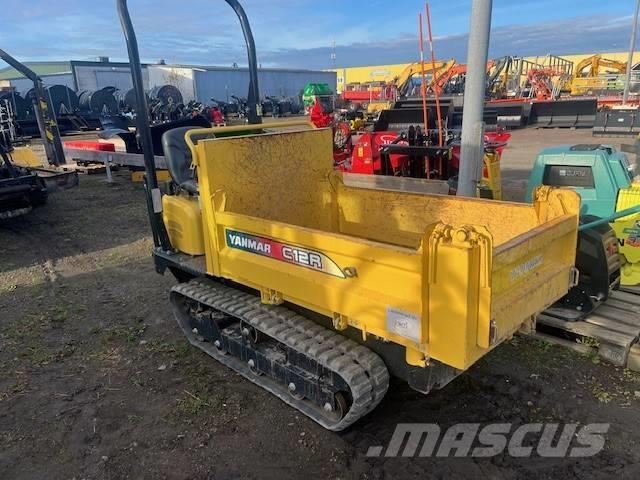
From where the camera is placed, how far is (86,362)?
393 centimetres

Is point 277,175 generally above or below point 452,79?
below

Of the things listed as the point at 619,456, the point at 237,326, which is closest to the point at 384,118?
the point at 237,326

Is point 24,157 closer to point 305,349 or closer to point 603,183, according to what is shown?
point 305,349

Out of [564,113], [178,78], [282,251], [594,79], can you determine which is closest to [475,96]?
[282,251]

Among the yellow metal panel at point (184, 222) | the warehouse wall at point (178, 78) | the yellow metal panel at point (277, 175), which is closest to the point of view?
the yellow metal panel at point (277, 175)

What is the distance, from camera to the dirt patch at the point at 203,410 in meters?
2.75

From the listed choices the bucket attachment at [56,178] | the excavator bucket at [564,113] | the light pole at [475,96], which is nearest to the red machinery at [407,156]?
the light pole at [475,96]

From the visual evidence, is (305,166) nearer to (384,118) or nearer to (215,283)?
(215,283)

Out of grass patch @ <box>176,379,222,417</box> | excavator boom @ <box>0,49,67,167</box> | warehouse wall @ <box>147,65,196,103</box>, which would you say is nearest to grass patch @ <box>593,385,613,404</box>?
grass patch @ <box>176,379,222,417</box>

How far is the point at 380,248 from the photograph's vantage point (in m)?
2.37

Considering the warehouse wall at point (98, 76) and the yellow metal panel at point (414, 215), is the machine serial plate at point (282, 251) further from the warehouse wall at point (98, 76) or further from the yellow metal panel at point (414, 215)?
the warehouse wall at point (98, 76)

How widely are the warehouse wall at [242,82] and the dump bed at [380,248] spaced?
118 ft

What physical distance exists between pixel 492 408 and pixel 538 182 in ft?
8.42

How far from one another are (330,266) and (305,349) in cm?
56
